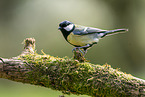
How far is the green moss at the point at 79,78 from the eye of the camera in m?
2.47

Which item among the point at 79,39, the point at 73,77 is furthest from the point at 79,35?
the point at 73,77

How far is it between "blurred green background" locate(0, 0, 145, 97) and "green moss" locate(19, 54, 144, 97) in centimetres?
544

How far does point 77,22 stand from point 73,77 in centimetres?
611

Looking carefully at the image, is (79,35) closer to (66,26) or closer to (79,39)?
(79,39)

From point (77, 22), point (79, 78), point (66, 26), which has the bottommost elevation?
point (79, 78)

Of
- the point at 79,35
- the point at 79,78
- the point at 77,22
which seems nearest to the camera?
the point at 79,78

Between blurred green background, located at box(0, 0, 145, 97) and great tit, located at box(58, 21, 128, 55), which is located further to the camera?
blurred green background, located at box(0, 0, 145, 97)

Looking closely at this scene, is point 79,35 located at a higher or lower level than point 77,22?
lower

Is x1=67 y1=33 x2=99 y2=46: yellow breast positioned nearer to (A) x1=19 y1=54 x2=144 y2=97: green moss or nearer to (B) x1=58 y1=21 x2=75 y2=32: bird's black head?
(B) x1=58 y1=21 x2=75 y2=32: bird's black head

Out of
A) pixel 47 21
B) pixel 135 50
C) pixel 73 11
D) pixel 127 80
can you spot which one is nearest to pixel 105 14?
pixel 73 11

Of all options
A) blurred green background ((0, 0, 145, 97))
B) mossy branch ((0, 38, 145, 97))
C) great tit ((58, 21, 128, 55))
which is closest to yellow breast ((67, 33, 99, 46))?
great tit ((58, 21, 128, 55))

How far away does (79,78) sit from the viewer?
254cm

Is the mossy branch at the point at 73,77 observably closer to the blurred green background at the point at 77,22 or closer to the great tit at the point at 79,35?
the great tit at the point at 79,35

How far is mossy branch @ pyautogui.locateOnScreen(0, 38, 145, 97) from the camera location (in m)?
2.46
